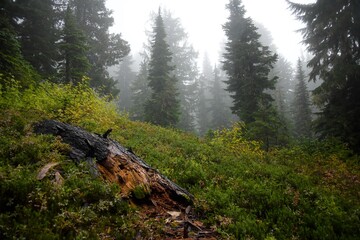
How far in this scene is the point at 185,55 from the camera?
52344 mm

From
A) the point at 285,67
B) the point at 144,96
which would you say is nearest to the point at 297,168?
the point at 144,96

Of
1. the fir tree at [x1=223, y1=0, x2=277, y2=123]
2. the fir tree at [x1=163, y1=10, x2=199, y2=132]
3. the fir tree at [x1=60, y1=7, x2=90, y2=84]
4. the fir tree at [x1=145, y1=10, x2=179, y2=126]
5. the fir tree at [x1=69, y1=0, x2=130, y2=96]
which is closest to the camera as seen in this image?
the fir tree at [x1=60, y1=7, x2=90, y2=84]

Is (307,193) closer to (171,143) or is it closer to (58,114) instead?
(171,143)

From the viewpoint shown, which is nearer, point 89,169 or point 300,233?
point 300,233

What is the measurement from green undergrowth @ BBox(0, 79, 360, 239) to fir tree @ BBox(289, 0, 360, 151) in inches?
66.9

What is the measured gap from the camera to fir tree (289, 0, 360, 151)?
594 inches

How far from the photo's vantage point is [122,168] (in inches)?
310

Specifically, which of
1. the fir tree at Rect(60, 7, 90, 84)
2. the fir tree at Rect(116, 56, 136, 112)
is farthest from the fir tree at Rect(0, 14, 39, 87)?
the fir tree at Rect(116, 56, 136, 112)

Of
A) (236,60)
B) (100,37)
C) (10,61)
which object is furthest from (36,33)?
Result: (236,60)

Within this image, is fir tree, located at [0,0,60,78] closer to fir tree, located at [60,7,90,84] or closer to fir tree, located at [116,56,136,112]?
fir tree, located at [60,7,90,84]

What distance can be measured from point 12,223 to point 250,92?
64.2ft

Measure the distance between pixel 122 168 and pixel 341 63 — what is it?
1471cm

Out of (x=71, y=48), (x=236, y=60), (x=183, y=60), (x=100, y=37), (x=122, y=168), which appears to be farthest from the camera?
(x=183, y=60)

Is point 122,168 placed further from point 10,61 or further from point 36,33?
point 36,33
